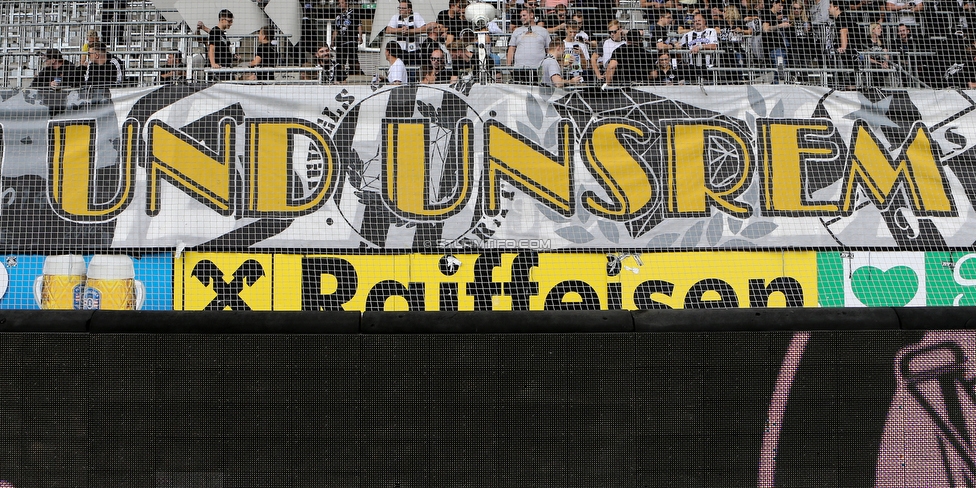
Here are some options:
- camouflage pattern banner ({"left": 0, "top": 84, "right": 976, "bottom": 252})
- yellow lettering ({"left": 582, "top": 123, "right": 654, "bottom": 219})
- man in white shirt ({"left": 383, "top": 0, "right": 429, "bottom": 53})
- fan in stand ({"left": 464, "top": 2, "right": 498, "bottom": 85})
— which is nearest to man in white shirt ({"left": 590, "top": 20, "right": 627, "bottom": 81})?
camouflage pattern banner ({"left": 0, "top": 84, "right": 976, "bottom": 252})

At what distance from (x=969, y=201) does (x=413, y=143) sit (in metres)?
5.00

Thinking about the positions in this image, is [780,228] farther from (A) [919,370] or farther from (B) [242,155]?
(B) [242,155]

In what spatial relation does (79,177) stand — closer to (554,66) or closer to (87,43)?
(87,43)

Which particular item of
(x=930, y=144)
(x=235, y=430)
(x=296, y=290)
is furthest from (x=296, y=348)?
(x=930, y=144)

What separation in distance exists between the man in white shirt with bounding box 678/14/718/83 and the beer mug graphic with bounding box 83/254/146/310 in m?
5.36

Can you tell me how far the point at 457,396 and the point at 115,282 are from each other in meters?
5.04

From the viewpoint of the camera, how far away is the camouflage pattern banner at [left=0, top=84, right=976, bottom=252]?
7305 millimetres

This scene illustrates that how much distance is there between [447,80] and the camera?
8.33m

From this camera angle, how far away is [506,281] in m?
7.42

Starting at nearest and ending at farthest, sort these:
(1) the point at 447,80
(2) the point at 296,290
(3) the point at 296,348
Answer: (3) the point at 296,348
(2) the point at 296,290
(1) the point at 447,80

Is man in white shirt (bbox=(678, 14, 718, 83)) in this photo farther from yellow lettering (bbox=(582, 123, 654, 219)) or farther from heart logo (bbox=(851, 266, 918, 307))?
heart logo (bbox=(851, 266, 918, 307))

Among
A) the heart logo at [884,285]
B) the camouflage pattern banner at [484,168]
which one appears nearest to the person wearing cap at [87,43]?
the camouflage pattern banner at [484,168]

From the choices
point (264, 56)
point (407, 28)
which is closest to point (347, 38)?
point (407, 28)

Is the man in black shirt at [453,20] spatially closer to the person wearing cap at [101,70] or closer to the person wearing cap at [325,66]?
the person wearing cap at [325,66]
